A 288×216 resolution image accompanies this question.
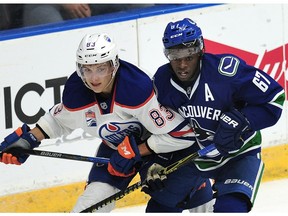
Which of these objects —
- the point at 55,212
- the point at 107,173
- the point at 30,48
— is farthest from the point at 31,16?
the point at 107,173

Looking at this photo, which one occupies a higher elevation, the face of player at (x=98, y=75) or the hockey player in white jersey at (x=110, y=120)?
the face of player at (x=98, y=75)

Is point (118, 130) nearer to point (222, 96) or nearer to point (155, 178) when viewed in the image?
point (155, 178)

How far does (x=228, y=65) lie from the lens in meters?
4.58


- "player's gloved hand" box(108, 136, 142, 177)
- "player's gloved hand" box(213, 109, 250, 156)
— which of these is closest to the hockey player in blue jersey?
"player's gloved hand" box(213, 109, 250, 156)

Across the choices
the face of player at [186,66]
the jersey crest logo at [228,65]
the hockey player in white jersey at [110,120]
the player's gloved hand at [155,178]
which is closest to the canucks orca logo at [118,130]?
the hockey player in white jersey at [110,120]

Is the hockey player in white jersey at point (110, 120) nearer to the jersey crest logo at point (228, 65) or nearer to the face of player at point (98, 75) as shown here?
the face of player at point (98, 75)

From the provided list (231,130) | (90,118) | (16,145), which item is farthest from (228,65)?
(16,145)

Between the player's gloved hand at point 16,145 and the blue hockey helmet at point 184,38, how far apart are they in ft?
2.40

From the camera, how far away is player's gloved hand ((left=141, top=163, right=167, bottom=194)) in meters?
4.75

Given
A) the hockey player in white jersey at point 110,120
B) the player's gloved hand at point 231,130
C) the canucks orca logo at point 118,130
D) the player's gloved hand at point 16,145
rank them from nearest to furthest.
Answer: the player's gloved hand at point 231,130, the hockey player in white jersey at point 110,120, the canucks orca logo at point 118,130, the player's gloved hand at point 16,145

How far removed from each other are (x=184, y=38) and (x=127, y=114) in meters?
0.40

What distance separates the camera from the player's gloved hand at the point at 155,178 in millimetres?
4750

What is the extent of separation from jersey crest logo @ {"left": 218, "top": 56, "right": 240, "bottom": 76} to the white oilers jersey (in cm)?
30

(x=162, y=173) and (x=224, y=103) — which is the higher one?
(x=224, y=103)
